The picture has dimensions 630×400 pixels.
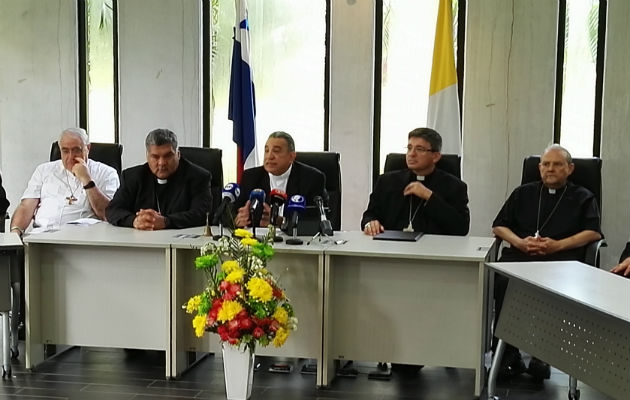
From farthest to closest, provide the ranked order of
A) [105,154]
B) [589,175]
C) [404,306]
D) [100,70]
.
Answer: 1. [100,70]
2. [105,154]
3. [589,175]
4. [404,306]

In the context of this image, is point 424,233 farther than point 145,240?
Yes

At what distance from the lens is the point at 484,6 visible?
5875 mm

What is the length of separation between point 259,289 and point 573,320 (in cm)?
127

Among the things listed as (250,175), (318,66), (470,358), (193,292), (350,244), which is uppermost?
(318,66)

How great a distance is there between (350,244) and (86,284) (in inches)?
53.9

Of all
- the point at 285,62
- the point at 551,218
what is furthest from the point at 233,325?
the point at 285,62

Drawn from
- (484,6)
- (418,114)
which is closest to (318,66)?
(418,114)

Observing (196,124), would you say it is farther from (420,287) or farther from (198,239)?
(420,287)

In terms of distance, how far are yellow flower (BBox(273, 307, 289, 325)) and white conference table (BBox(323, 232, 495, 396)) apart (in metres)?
0.30

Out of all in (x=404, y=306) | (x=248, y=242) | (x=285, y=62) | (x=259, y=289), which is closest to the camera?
(x=259, y=289)

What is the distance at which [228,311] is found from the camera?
3.38 meters

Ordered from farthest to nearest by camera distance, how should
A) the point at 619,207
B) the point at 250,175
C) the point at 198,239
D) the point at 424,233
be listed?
the point at 619,207 < the point at 250,175 < the point at 424,233 < the point at 198,239

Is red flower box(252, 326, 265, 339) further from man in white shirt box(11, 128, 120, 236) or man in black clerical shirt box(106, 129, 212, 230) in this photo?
man in white shirt box(11, 128, 120, 236)

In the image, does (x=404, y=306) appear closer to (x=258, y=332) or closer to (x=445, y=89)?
(x=258, y=332)
